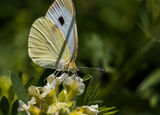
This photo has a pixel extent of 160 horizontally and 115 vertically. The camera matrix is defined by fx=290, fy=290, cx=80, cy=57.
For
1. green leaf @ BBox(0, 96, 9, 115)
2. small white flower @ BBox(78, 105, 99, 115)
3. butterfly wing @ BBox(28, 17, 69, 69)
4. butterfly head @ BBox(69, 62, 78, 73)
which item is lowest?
small white flower @ BBox(78, 105, 99, 115)

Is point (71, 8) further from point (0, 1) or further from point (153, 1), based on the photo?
point (0, 1)

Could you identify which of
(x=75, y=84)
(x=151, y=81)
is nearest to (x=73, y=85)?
(x=75, y=84)

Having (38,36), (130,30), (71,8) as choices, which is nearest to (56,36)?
(38,36)

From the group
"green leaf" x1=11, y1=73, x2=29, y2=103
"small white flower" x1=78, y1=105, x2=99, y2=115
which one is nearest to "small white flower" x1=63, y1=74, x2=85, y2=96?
"small white flower" x1=78, y1=105, x2=99, y2=115

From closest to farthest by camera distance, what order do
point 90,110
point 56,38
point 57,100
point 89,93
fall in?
point 90,110
point 57,100
point 89,93
point 56,38

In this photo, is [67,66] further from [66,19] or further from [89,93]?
[89,93]

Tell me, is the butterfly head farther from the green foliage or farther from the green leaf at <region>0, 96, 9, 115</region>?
the green leaf at <region>0, 96, 9, 115</region>

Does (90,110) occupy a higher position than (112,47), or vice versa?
(112,47)
